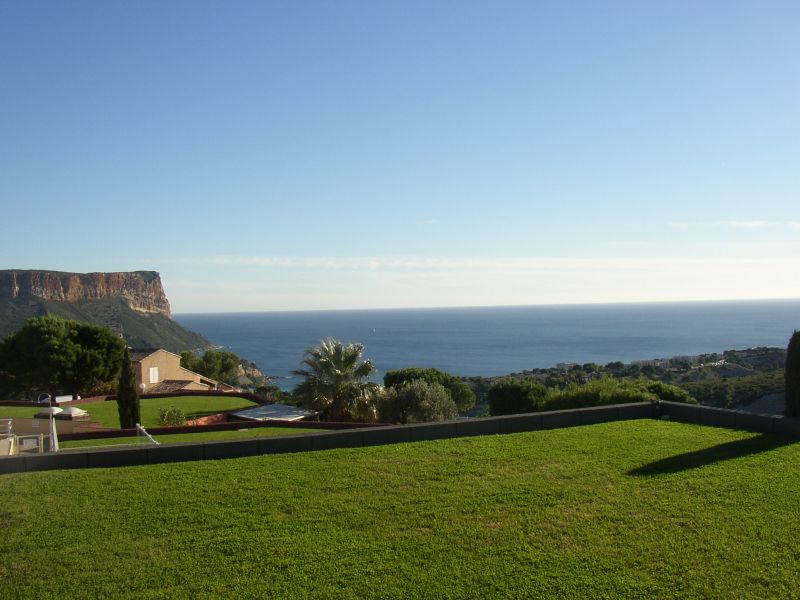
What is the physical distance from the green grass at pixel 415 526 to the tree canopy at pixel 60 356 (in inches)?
1089

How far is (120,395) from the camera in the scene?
17.3 meters

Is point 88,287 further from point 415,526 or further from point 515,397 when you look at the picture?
point 415,526

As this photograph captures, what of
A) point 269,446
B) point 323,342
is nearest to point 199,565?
point 269,446

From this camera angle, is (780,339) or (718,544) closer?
(718,544)

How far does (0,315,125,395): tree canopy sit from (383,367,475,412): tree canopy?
1468 centimetres

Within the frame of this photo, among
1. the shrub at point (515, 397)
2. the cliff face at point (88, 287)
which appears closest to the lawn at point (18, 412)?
the shrub at point (515, 397)

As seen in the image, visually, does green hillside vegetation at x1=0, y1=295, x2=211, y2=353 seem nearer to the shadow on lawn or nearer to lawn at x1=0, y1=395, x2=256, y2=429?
lawn at x1=0, y1=395, x2=256, y2=429

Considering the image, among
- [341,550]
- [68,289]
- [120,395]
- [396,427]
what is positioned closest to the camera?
[341,550]

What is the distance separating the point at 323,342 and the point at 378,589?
18.9 meters

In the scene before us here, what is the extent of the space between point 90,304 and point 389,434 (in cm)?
12362

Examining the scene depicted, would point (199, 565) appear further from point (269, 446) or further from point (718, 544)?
point (718, 544)

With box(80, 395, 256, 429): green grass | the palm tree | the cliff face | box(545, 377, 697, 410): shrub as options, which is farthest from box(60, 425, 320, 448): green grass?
the cliff face

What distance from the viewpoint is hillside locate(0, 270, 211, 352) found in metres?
97.5

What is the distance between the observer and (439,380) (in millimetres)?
37625
